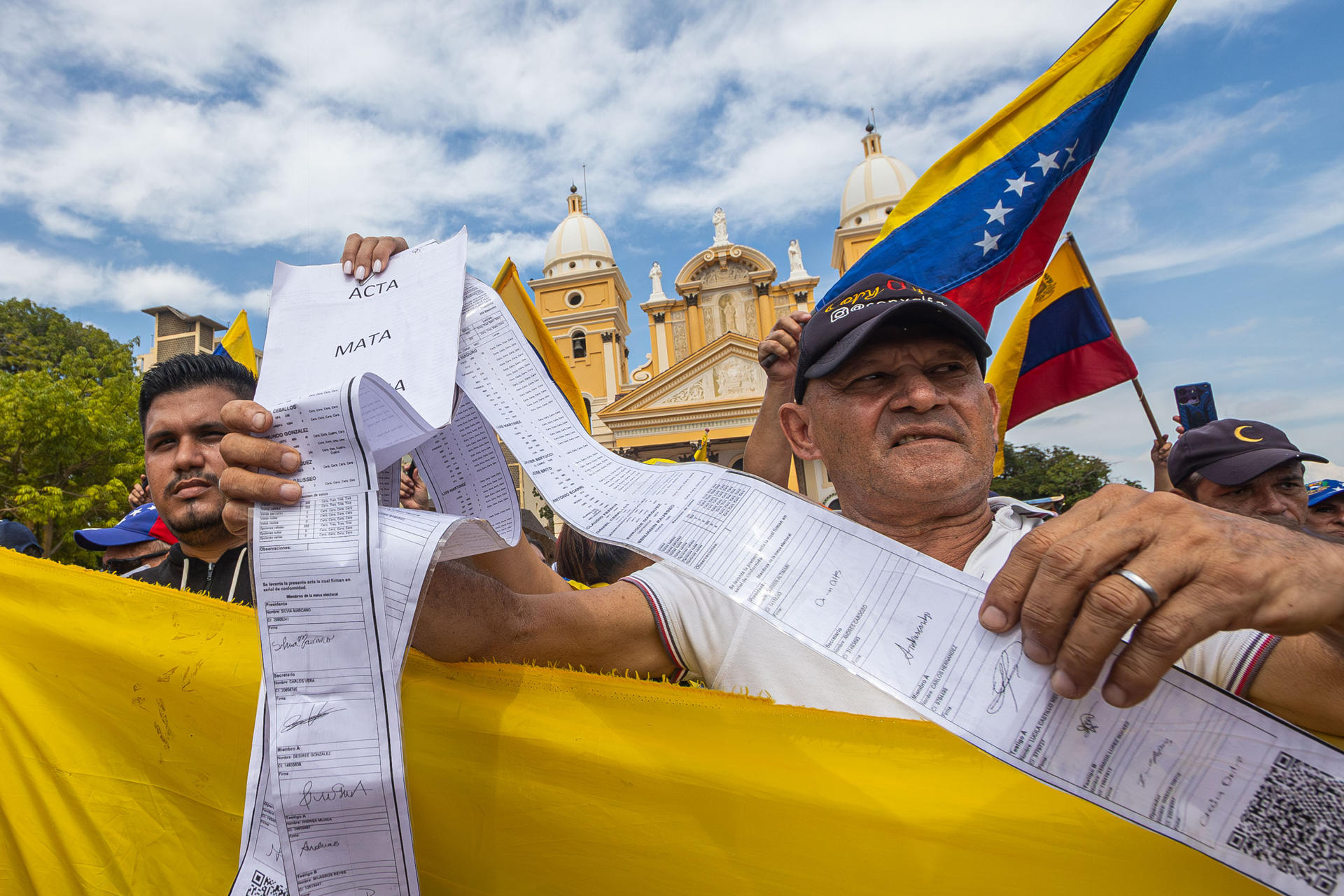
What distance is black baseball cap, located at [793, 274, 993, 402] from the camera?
1472mm

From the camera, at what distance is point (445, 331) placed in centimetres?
128

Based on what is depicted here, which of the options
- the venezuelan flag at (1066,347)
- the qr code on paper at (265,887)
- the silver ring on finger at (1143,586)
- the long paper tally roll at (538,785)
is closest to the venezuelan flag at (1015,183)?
the venezuelan flag at (1066,347)

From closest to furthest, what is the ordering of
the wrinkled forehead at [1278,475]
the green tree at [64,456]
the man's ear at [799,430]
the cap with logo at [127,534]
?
1. the man's ear at [799,430]
2. the wrinkled forehead at [1278,475]
3. the cap with logo at [127,534]
4. the green tree at [64,456]

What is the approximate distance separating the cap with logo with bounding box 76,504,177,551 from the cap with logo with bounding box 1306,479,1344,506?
5909mm

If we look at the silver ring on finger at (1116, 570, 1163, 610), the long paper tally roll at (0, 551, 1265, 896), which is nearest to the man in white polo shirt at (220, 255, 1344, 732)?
the long paper tally roll at (0, 551, 1265, 896)

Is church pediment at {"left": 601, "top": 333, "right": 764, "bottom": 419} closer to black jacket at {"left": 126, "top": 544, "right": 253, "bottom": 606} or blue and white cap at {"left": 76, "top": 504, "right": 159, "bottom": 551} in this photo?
blue and white cap at {"left": 76, "top": 504, "right": 159, "bottom": 551}

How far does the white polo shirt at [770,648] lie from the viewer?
1168 mm

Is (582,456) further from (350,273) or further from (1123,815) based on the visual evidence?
(1123,815)

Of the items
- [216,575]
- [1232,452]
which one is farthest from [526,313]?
[1232,452]

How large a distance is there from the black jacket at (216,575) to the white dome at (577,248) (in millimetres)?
38757

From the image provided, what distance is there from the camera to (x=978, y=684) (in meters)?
0.85

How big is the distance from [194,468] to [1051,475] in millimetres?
33309
